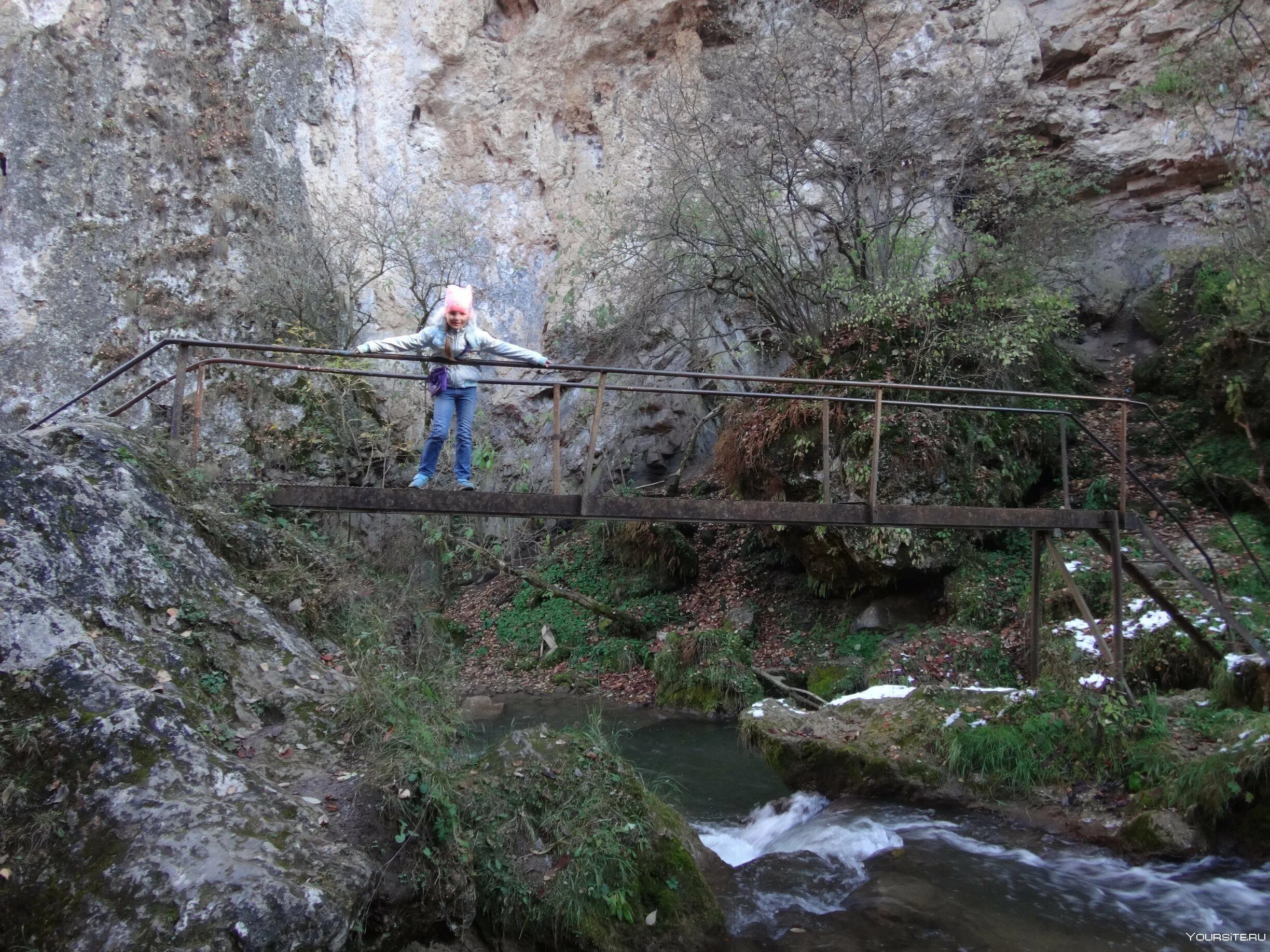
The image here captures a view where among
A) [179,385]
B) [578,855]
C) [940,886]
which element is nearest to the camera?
[578,855]

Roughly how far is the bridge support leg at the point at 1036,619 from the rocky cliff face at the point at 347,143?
8902 mm

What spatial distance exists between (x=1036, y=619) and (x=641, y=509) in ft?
16.0

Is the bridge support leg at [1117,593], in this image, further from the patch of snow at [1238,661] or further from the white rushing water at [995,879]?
the white rushing water at [995,879]

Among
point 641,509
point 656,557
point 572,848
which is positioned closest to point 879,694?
point 641,509

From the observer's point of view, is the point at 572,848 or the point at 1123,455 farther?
the point at 1123,455

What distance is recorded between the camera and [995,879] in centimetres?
653

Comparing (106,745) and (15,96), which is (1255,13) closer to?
(106,745)

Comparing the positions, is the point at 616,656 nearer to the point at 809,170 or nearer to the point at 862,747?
the point at 862,747

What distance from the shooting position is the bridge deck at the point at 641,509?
256 inches

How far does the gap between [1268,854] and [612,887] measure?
4.89 metres

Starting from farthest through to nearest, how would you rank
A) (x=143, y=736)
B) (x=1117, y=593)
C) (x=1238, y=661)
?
(x=1117, y=593), (x=1238, y=661), (x=143, y=736)

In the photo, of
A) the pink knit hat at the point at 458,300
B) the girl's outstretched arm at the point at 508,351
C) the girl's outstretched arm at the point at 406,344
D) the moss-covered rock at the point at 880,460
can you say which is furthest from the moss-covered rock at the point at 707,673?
the pink knit hat at the point at 458,300


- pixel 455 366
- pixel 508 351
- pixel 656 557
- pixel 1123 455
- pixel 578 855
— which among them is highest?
pixel 508 351

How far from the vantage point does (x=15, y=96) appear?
1599 centimetres
